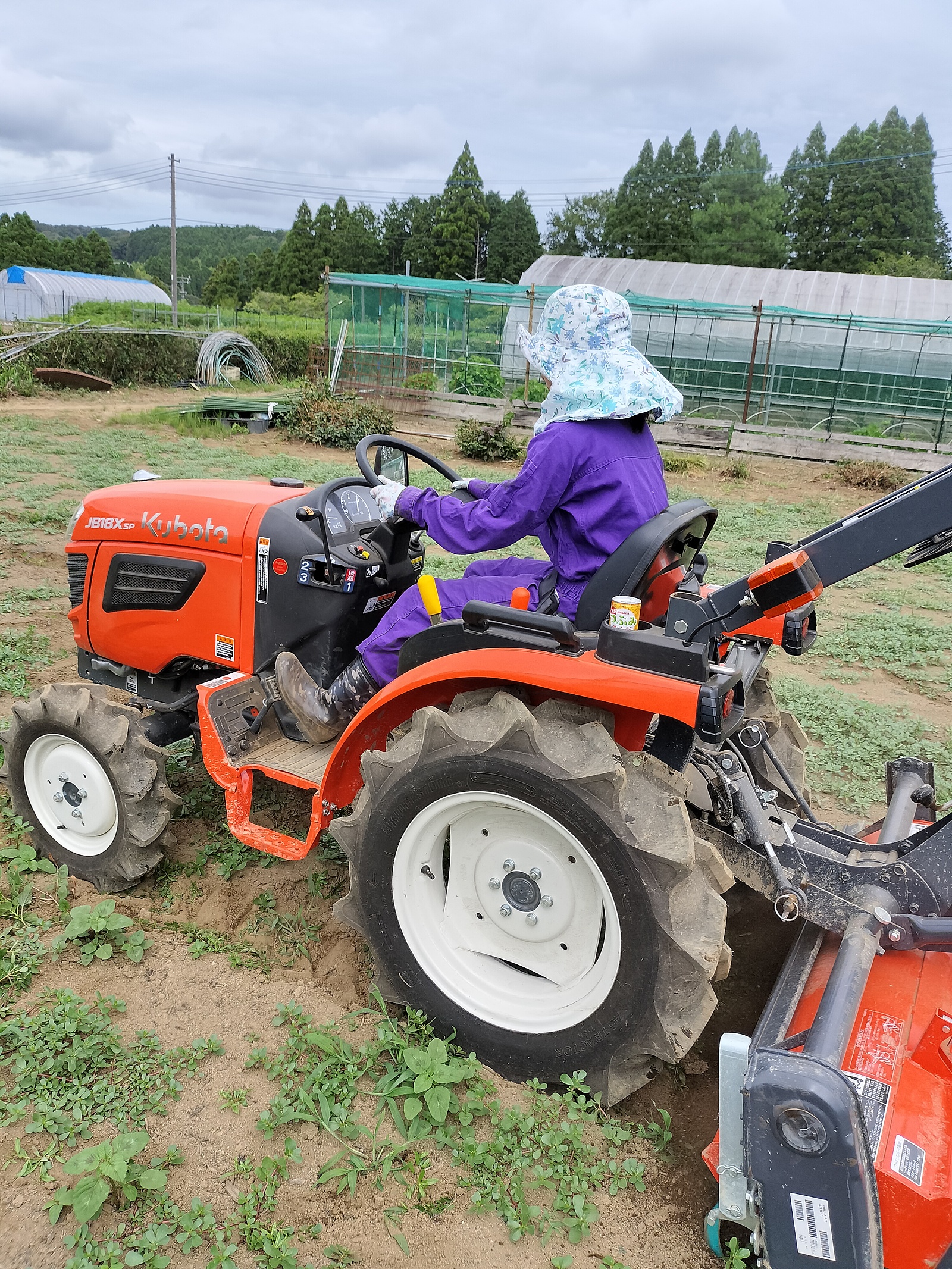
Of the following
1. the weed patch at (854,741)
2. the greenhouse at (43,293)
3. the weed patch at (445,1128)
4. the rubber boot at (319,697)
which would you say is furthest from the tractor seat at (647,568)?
the greenhouse at (43,293)

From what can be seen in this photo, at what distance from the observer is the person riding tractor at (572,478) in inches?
96.4

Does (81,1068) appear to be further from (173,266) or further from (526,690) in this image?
(173,266)

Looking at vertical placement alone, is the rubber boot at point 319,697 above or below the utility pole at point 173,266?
below

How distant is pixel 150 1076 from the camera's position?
230cm

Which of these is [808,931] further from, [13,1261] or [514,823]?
[13,1261]

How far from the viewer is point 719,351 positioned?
61.8ft

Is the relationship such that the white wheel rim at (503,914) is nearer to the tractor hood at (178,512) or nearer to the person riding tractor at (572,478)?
the person riding tractor at (572,478)

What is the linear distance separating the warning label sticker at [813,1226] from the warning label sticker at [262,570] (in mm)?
2333

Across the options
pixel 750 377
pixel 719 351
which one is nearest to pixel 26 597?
pixel 750 377

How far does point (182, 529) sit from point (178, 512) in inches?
3.1

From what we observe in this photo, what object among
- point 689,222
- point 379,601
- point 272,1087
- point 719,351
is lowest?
point 272,1087

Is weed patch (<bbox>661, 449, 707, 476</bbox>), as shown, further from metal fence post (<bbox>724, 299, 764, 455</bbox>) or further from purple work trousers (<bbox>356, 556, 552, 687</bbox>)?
purple work trousers (<bbox>356, 556, 552, 687</bbox>)

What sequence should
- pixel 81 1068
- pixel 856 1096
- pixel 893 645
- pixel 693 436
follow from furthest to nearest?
pixel 693 436 < pixel 893 645 < pixel 81 1068 < pixel 856 1096

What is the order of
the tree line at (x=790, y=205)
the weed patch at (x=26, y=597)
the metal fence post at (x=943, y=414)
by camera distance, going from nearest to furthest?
the weed patch at (x=26, y=597)
the metal fence post at (x=943, y=414)
the tree line at (x=790, y=205)
